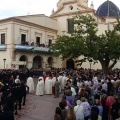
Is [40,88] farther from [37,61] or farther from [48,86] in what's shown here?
[37,61]

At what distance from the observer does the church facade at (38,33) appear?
3666 cm

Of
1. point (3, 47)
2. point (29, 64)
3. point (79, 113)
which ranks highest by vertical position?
point (3, 47)

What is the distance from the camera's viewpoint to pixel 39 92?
19172 millimetres

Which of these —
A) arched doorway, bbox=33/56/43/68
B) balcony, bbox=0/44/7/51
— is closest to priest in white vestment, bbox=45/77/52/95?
balcony, bbox=0/44/7/51

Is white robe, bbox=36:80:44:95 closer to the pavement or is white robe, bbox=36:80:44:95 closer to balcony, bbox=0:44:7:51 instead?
the pavement

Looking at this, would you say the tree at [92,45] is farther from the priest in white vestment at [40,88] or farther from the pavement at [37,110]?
the pavement at [37,110]

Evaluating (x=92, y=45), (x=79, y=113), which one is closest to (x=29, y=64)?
(x=92, y=45)

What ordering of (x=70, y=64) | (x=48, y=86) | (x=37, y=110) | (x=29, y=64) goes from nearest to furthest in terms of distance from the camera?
(x=37, y=110) → (x=48, y=86) → (x=29, y=64) → (x=70, y=64)

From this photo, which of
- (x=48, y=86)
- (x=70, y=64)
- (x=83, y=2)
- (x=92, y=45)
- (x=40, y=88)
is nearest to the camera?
(x=40, y=88)

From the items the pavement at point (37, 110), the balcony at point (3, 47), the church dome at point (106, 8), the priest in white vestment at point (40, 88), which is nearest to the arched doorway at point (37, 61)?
the balcony at point (3, 47)

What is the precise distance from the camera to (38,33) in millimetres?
41656

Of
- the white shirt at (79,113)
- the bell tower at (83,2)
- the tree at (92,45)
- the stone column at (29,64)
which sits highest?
the bell tower at (83,2)

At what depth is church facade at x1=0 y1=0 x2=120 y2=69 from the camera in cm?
3666

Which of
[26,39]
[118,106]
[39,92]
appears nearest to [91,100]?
[118,106]
